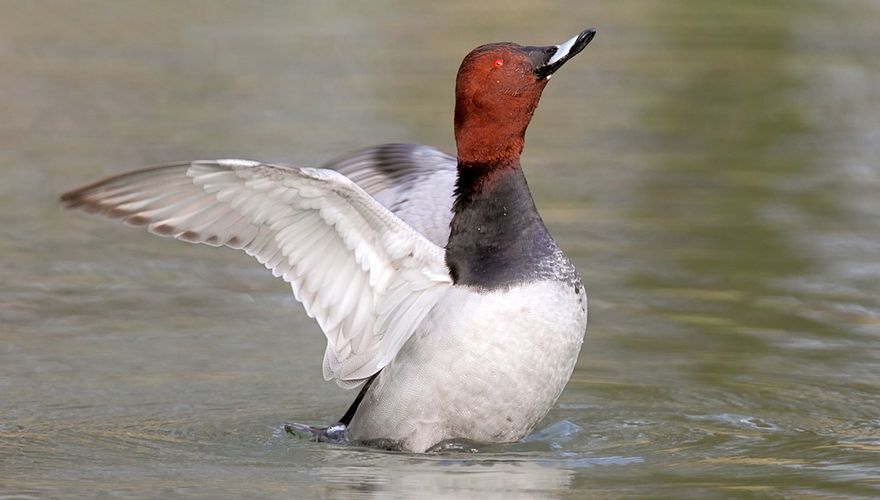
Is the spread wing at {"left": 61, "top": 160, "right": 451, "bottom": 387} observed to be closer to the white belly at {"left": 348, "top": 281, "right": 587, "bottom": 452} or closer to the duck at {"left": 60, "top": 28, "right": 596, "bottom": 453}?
the duck at {"left": 60, "top": 28, "right": 596, "bottom": 453}

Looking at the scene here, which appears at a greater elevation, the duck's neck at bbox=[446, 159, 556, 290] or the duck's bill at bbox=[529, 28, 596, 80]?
the duck's bill at bbox=[529, 28, 596, 80]

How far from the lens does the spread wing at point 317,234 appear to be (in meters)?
7.02

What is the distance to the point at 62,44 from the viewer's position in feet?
60.4

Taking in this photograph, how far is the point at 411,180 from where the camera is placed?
352 inches

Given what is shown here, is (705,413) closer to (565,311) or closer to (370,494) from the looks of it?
(565,311)

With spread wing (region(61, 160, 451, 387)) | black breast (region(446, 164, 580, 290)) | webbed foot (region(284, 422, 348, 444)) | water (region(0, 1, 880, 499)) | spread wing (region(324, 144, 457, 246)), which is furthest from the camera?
spread wing (region(324, 144, 457, 246))

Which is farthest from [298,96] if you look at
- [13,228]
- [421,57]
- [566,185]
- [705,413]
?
[705,413]

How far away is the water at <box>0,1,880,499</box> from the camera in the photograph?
24.0ft

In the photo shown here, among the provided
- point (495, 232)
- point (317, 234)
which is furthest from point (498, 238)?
point (317, 234)

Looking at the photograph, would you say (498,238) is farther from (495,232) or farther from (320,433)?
(320,433)

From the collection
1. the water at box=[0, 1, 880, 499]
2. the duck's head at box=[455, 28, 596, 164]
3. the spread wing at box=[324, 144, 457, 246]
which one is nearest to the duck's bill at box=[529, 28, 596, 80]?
the duck's head at box=[455, 28, 596, 164]

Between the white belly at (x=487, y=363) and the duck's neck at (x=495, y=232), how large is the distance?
9 centimetres

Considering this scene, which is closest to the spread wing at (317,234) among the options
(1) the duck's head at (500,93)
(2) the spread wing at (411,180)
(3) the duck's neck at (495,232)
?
(3) the duck's neck at (495,232)

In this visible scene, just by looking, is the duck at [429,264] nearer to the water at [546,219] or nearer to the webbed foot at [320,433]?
the webbed foot at [320,433]
